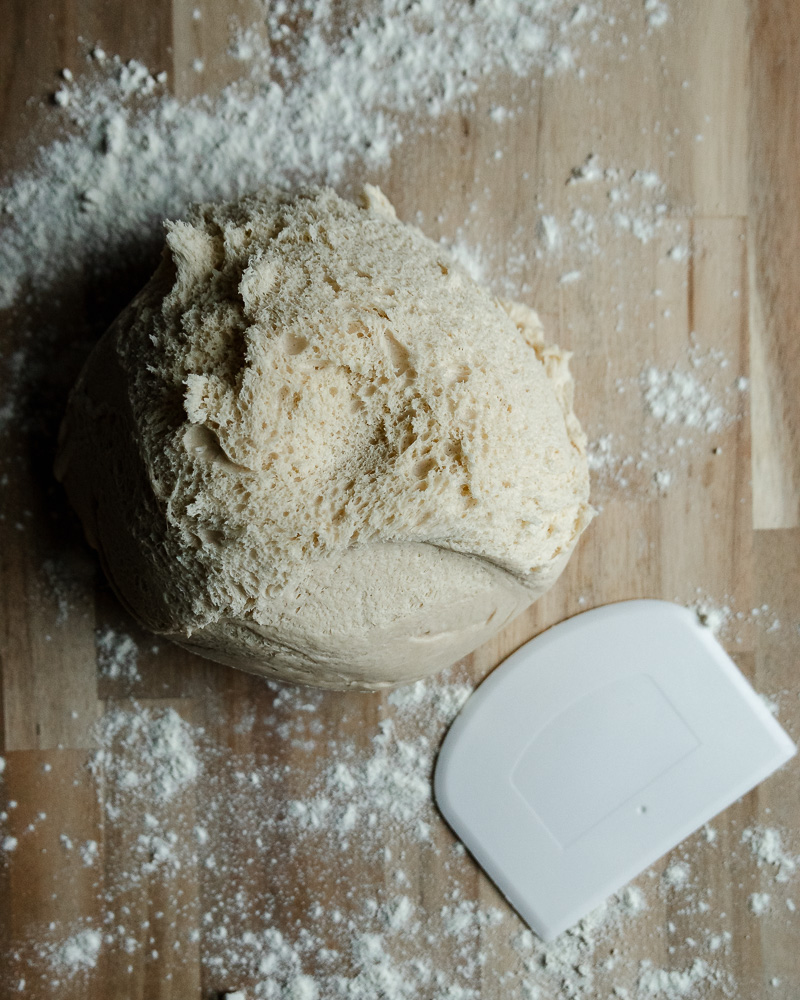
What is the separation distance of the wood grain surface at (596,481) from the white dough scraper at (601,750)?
4 centimetres

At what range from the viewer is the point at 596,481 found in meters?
0.88

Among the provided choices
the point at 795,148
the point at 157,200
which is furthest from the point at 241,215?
the point at 795,148

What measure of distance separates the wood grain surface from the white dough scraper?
4cm

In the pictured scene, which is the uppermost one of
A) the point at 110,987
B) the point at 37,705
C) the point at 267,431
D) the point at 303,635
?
the point at 267,431

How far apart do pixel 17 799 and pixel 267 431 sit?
22.9 inches

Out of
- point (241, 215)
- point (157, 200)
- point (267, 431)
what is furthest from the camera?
point (157, 200)

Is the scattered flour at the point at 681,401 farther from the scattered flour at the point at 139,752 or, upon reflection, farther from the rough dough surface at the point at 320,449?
the scattered flour at the point at 139,752

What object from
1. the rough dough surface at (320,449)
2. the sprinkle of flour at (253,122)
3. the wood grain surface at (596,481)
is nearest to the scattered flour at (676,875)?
the wood grain surface at (596,481)

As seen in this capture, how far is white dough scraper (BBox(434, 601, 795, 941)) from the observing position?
87 centimetres

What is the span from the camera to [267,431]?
1.90 ft

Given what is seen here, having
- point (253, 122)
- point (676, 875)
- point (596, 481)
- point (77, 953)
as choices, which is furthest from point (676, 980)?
point (253, 122)

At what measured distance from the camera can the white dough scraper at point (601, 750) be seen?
34.3 inches

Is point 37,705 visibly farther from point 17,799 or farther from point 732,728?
point 732,728

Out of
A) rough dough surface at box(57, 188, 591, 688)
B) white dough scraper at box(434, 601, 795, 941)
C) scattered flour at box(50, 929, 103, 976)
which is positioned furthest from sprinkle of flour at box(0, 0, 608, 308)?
scattered flour at box(50, 929, 103, 976)
